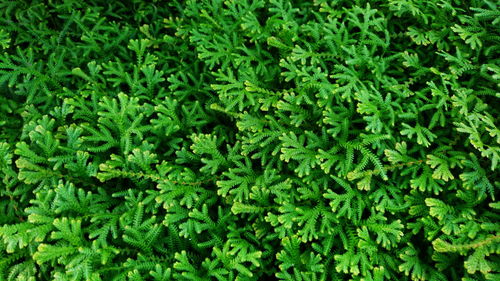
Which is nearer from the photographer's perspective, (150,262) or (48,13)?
(150,262)

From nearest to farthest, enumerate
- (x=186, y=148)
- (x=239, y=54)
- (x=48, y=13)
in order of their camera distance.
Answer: (x=186, y=148)
(x=239, y=54)
(x=48, y=13)

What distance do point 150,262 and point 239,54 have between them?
5.76 ft

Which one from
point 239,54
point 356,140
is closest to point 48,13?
point 239,54

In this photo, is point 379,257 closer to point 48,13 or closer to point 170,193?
point 170,193

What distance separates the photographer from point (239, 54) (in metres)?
3.62

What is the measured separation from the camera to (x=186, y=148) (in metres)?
3.39

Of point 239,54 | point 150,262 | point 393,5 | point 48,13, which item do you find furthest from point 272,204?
point 48,13

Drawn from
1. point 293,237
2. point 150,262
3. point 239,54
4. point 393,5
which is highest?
point 393,5

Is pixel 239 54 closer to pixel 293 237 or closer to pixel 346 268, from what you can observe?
pixel 293 237

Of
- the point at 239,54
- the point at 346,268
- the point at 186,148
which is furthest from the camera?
the point at 239,54

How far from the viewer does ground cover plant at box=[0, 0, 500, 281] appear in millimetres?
2848

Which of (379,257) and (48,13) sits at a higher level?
(48,13)

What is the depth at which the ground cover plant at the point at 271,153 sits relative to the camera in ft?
9.34

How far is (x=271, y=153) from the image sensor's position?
323cm
